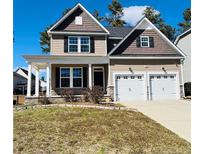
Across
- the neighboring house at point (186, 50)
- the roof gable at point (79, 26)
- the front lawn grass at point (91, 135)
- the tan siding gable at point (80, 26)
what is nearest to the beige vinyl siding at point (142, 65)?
the roof gable at point (79, 26)

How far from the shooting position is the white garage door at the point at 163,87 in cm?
1936

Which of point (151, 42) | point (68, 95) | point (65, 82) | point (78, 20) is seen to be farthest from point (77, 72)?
point (151, 42)

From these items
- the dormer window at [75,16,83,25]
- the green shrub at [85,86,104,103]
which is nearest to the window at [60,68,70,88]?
the green shrub at [85,86,104,103]

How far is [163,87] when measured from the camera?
64.3ft

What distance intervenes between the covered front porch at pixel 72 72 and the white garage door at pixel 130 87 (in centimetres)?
106

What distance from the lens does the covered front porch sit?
17.8 metres

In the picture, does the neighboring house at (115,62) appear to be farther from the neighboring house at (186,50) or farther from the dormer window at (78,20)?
the neighboring house at (186,50)

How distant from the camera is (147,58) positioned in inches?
760

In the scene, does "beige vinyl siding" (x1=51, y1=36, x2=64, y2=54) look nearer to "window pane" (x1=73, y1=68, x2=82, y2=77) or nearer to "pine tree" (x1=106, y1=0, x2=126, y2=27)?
"window pane" (x1=73, y1=68, x2=82, y2=77)

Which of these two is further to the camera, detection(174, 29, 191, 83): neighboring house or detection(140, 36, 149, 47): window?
detection(174, 29, 191, 83): neighboring house
